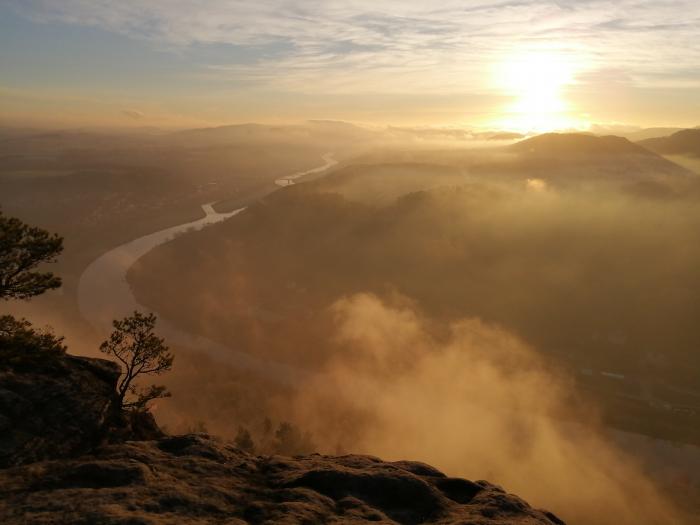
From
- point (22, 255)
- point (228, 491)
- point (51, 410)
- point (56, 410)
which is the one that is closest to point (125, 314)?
point (22, 255)

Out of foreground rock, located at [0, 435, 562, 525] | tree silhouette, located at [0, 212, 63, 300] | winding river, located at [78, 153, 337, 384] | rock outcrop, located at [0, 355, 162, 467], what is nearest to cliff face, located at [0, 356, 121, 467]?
rock outcrop, located at [0, 355, 162, 467]

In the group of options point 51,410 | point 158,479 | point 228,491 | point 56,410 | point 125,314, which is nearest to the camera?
point 158,479

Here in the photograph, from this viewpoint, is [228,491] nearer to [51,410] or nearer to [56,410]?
[56,410]

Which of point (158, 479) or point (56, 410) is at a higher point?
point (56, 410)

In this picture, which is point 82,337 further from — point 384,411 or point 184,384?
point 384,411

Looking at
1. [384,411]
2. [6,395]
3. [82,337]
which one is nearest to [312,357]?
[384,411]

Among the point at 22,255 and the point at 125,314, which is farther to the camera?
the point at 125,314

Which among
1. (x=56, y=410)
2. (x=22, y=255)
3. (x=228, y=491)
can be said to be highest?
(x=22, y=255)
